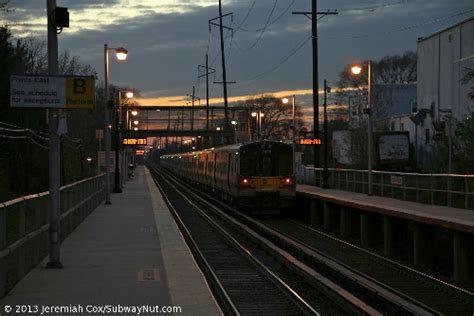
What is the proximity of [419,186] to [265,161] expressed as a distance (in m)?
8.40

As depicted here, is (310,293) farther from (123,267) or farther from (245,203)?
(245,203)

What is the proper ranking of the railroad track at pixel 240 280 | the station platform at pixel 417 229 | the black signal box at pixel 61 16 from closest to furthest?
the railroad track at pixel 240 280 → the black signal box at pixel 61 16 → the station platform at pixel 417 229

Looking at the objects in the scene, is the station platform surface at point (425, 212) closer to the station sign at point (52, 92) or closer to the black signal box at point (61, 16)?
the station sign at point (52, 92)

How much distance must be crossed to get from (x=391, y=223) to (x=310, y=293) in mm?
8927

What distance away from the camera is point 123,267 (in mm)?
13453

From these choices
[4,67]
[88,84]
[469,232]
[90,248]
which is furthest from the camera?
[4,67]

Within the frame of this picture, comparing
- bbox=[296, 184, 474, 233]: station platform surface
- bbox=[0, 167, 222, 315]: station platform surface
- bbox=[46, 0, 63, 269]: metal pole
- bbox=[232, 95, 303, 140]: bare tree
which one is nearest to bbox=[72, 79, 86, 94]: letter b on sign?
bbox=[46, 0, 63, 269]: metal pole

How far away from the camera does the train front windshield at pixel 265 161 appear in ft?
103

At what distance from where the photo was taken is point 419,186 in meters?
24.5

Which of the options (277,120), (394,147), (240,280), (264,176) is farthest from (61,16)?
(277,120)

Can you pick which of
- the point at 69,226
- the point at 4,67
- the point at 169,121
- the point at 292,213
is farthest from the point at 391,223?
the point at 169,121

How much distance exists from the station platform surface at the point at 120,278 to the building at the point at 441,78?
32.8 meters

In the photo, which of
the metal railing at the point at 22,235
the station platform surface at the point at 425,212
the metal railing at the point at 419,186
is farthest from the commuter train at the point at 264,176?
the metal railing at the point at 22,235

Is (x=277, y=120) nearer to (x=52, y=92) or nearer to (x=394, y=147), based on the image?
(x=394, y=147)
